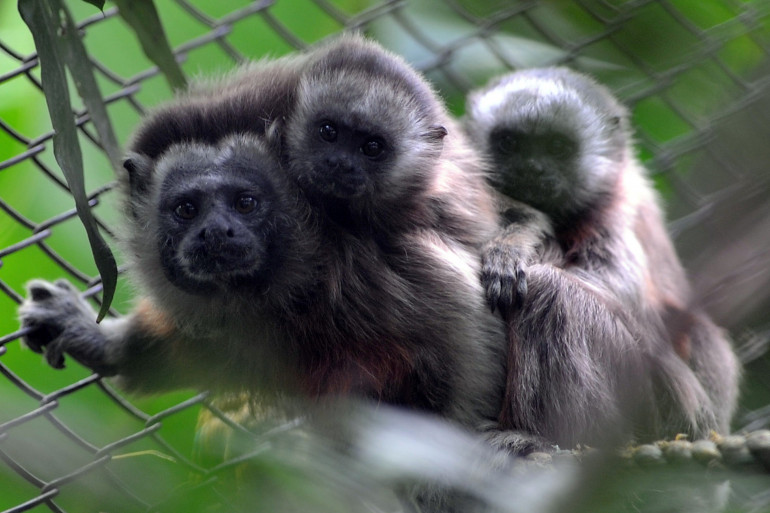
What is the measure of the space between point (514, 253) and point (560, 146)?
104 centimetres

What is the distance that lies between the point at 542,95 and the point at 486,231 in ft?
3.60

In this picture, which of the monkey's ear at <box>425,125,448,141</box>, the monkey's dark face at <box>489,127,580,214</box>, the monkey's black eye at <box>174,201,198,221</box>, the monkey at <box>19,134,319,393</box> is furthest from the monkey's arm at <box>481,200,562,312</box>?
the monkey's black eye at <box>174,201,198,221</box>

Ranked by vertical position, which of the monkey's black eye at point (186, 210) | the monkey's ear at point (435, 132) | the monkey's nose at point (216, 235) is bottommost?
the monkey's nose at point (216, 235)

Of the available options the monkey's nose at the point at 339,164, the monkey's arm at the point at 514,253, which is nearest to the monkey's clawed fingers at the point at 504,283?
the monkey's arm at the point at 514,253

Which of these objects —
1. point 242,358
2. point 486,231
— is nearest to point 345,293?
point 242,358

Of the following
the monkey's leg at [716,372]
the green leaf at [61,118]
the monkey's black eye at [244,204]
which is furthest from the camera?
the monkey's leg at [716,372]

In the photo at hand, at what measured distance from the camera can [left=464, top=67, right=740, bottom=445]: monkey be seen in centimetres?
327

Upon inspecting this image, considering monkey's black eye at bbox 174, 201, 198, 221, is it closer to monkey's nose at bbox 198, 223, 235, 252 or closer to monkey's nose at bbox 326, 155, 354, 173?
monkey's nose at bbox 198, 223, 235, 252

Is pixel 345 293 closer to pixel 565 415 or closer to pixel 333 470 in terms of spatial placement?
pixel 565 415

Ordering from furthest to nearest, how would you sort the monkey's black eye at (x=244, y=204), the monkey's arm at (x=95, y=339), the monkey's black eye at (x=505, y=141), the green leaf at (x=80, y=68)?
the monkey's black eye at (x=505, y=141), the monkey's arm at (x=95, y=339), the monkey's black eye at (x=244, y=204), the green leaf at (x=80, y=68)

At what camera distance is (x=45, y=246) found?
9.48ft

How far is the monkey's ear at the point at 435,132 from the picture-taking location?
3.48 m

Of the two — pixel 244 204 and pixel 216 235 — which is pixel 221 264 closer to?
pixel 216 235

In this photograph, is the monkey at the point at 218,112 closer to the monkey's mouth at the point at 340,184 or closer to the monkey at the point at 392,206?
the monkey at the point at 392,206
